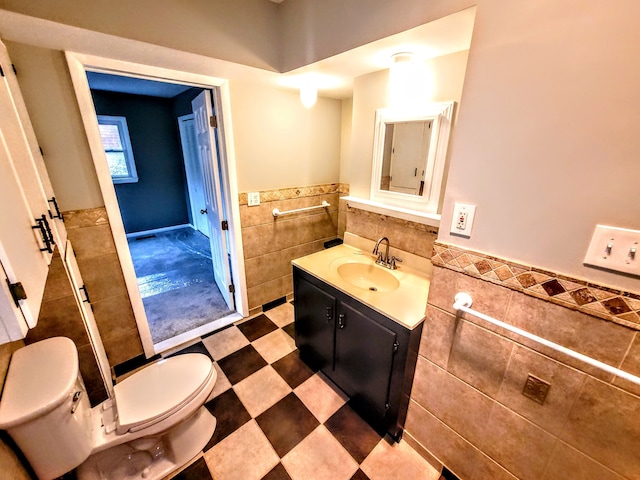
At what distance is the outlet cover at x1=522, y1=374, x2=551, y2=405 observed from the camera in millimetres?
898

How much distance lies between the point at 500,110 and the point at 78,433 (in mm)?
1971

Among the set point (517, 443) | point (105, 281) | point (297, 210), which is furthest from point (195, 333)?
point (517, 443)

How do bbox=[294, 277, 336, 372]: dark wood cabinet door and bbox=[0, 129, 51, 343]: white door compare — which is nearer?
A: bbox=[0, 129, 51, 343]: white door

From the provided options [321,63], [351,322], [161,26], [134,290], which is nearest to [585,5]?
[321,63]

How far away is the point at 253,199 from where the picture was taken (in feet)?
7.00

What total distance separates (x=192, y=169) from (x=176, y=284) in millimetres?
2201

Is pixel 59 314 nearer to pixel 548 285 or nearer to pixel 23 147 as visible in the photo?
pixel 23 147

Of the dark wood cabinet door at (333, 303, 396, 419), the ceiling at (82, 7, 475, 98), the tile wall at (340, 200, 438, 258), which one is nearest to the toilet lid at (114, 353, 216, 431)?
the dark wood cabinet door at (333, 303, 396, 419)

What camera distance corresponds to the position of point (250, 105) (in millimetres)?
1947

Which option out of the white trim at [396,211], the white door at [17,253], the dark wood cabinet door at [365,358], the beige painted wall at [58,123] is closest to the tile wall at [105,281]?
the beige painted wall at [58,123]

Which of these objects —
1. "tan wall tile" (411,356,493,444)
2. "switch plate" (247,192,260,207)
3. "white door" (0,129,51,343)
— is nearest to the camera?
"white door" (0,129,51,343)

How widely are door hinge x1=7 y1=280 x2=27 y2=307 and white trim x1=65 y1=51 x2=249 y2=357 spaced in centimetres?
111

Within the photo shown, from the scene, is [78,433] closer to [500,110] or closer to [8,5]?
[8,5]

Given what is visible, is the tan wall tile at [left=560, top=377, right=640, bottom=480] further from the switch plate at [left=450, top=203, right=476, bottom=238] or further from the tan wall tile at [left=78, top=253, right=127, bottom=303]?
the tan wall tile at [left=78, top=253, right=127, bottom=303]
